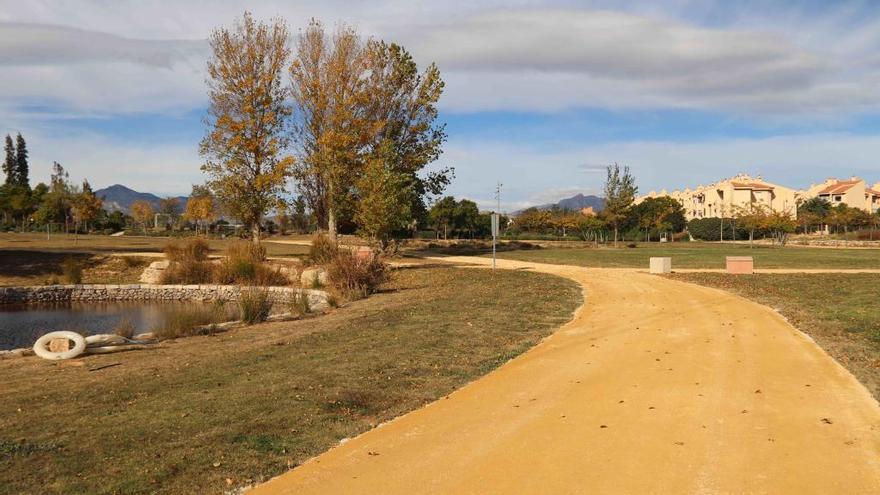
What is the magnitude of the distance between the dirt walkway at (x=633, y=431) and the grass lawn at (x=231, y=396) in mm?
583

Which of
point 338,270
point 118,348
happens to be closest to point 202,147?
point 338,270

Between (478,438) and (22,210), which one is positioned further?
(22,210)

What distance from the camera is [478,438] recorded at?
7004mm

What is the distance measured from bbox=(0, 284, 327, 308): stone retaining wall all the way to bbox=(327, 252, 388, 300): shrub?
544cm

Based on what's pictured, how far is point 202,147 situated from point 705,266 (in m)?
27.0

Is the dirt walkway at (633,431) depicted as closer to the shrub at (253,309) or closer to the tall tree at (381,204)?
the shrub at (253,309)

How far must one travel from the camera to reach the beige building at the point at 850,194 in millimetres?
119625

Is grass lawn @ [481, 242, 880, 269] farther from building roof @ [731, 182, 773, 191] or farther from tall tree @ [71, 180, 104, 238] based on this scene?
building roof @ [731, 182, 773, 191]

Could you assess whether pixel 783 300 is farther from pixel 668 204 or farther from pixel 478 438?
pixel 668 204

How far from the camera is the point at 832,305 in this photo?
17484mm

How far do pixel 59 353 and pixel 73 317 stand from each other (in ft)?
38.7

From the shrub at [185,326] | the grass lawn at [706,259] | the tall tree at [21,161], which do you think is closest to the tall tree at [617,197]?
the grass lawn at [706,259]

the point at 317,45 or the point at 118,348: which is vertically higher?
the point at 317,45

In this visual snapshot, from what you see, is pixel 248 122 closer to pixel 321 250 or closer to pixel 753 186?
pixel 321 250
